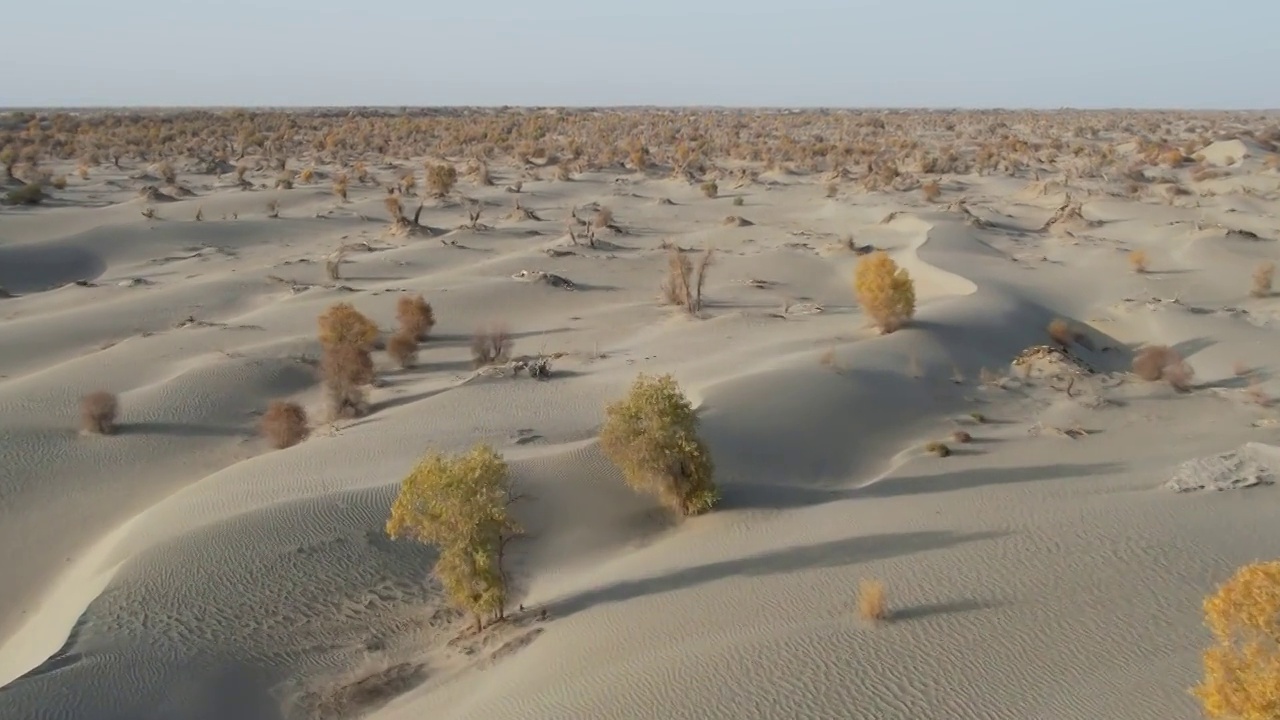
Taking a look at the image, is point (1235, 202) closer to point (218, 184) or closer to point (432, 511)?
point (432, 511)

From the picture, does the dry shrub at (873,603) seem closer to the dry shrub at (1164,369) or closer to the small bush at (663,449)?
the small bush at (663,449)

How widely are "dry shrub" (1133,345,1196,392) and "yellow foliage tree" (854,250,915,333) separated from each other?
14.9 ft

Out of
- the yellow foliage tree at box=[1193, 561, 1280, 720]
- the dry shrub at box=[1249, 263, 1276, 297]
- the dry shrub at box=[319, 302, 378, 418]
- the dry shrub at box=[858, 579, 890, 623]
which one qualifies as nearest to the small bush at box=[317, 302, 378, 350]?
the dry shrub at box=[319, 302, 378, 418]

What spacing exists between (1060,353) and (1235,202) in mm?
23575

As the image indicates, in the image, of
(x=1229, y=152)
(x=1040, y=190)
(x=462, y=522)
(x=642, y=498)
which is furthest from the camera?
(x=1229, y=152)

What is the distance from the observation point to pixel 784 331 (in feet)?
73.5

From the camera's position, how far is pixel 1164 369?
19.2 m

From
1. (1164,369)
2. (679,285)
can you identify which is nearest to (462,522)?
(1164,369)

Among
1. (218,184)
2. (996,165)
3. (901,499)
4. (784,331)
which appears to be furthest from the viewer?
(996,165)

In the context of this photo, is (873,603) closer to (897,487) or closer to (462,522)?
(462,522)

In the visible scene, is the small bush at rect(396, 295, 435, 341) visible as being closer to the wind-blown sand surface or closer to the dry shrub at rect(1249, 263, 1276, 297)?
the wind-blown sand surface

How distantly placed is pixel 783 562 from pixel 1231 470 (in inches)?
265

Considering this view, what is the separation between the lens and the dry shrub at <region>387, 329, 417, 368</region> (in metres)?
20.8

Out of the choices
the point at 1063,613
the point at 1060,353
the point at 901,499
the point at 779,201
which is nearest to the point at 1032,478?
the point at 901,499
